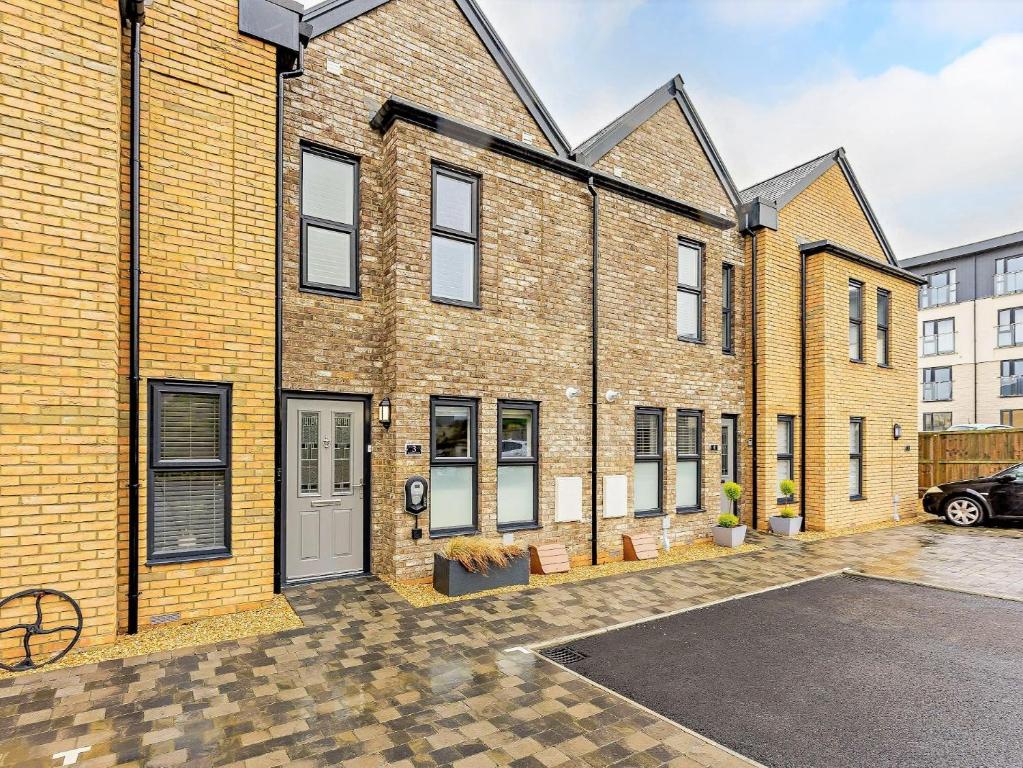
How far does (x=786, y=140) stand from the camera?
25547mm

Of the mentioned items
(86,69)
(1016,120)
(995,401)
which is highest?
(1016,120)

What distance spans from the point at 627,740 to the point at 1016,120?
61.8ft

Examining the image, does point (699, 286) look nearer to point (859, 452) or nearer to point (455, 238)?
point (455, 238)

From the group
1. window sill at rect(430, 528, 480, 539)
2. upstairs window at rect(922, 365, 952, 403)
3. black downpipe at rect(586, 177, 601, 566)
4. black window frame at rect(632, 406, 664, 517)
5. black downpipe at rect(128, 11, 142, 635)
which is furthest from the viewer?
upstairs window at rect(922, 365, 952, 403)

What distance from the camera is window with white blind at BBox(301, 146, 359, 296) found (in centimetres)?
677

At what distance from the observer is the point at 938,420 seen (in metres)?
29.2

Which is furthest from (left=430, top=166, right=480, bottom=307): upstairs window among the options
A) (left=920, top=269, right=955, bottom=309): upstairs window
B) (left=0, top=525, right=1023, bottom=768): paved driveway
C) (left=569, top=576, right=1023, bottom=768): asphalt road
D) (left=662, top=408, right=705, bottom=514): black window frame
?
(left=920, top=269, right=955, bottom=309): upstairs window

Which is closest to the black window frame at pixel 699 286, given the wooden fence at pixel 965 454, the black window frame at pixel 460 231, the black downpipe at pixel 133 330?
the black window frame at pixel 460 231

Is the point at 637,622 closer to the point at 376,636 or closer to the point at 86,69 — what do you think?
the point at 376,636

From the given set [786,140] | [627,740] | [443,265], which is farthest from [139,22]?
[786,140]

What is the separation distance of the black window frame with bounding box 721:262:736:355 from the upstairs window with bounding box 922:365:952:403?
84.0 feet

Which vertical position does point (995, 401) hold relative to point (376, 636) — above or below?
above

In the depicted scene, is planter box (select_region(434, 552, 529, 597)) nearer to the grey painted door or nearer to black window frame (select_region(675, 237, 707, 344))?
the grey painted door

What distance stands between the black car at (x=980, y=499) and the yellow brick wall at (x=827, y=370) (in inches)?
30.9
